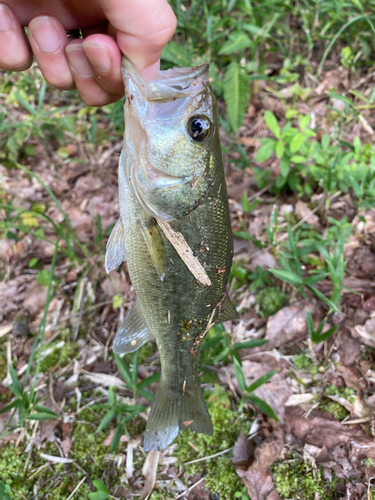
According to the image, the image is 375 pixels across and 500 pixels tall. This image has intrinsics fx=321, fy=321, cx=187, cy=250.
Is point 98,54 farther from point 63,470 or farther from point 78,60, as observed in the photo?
point 63,470

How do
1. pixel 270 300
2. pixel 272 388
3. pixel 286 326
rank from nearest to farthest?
1. pixel 272 388
2. pixel 286 326
3. pixel 270 300

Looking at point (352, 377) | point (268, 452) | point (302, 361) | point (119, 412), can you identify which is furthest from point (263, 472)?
point (119, 412)

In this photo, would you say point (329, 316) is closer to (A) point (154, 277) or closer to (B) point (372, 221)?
(B) point (372, 221)

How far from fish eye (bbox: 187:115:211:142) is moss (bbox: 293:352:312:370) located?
195cm

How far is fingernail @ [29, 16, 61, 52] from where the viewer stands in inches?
74.2

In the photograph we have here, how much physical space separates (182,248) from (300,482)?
177 cm

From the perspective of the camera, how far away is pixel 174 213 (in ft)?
5.78

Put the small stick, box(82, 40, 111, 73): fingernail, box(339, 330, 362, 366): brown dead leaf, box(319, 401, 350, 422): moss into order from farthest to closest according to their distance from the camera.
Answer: box(339, 330, 362, 366): brown dead leaf → box(319, 401, 350, 422): moss → the small stick → box(82, 40, 111, 73): fingernail

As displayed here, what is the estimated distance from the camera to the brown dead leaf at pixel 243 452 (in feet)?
7.47

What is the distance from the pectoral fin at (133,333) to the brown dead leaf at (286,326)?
3.89ft

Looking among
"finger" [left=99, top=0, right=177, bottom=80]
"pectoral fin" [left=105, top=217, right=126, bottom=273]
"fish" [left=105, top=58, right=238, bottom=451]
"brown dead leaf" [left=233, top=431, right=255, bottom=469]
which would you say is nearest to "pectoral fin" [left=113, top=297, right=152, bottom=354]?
"fish" [left=105, top=58, right=238, bottom=451]

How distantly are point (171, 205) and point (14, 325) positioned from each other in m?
2.37

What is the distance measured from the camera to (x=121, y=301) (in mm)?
3127

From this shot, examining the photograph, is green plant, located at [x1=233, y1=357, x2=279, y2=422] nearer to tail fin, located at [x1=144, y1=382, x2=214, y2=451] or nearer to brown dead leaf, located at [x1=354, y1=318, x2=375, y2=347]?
tail fin, located at [x1=144, y1=382, x2=214, y2=451]
